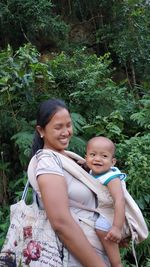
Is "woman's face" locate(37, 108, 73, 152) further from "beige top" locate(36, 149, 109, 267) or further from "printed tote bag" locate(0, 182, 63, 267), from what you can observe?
"printed tote bag" locate(0, 182, 63, 267)

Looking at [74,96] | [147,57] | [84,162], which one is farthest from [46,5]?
[84,162]

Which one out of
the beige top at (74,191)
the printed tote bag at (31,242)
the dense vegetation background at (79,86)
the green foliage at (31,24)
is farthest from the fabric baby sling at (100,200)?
the green foliage at (31,24)

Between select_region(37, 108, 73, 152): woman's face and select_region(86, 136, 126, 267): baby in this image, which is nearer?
select_region(86, 136, 126, 267): baby

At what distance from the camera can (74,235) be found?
5.86ft

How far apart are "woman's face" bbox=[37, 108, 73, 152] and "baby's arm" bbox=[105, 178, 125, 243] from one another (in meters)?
0.33

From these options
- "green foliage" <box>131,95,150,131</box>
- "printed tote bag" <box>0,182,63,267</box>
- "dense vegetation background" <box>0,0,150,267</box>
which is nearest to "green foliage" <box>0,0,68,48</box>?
"dense vegetation background" <box>0,0,150,267</box>

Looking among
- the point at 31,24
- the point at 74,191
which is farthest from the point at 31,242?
the point at 31,24

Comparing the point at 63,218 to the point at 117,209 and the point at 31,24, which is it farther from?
the point at 31,24

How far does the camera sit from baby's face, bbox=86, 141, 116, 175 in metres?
2.14

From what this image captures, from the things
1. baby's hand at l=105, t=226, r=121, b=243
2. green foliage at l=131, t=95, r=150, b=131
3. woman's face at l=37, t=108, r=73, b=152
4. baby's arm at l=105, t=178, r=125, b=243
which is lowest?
green foliage at l=131, t=95, r=150, b=131

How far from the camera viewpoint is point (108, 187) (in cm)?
204

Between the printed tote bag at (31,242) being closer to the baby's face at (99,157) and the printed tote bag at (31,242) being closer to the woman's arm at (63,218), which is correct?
the woman's arm at (63,218)

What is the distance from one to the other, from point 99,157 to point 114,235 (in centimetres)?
45

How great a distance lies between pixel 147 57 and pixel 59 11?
2414 mm
